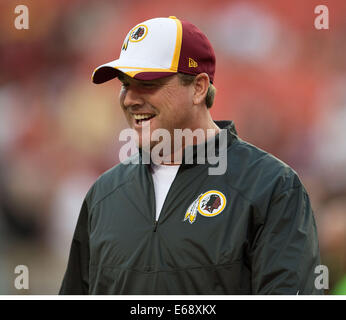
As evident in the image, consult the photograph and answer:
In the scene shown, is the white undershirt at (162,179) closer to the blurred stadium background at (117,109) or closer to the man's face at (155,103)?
the man's face at (155,103)

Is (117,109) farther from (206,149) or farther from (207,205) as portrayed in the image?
(207,205)

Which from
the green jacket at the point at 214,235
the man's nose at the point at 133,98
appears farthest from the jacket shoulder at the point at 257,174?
the man's nose at the point at 133,98

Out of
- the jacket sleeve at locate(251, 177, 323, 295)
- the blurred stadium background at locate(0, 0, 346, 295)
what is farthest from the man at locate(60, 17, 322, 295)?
the blurred stadium background at locate(0, 0, 346, 295)

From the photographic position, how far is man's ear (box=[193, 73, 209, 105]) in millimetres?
1401

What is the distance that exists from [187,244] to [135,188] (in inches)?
9.7

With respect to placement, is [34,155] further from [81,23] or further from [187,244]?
[187,244]

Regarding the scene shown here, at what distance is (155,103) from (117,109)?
5.90 ft

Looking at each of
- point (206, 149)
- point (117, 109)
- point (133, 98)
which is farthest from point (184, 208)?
point (117, 109)

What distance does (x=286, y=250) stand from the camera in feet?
3.90

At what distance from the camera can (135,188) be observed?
1.43 metres

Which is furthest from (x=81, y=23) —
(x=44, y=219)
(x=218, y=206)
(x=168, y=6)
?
(x=218, y=206)

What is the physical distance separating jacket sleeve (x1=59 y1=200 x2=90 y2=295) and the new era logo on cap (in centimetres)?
42

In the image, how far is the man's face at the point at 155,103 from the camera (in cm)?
134

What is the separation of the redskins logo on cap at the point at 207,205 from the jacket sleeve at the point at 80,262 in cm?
36
